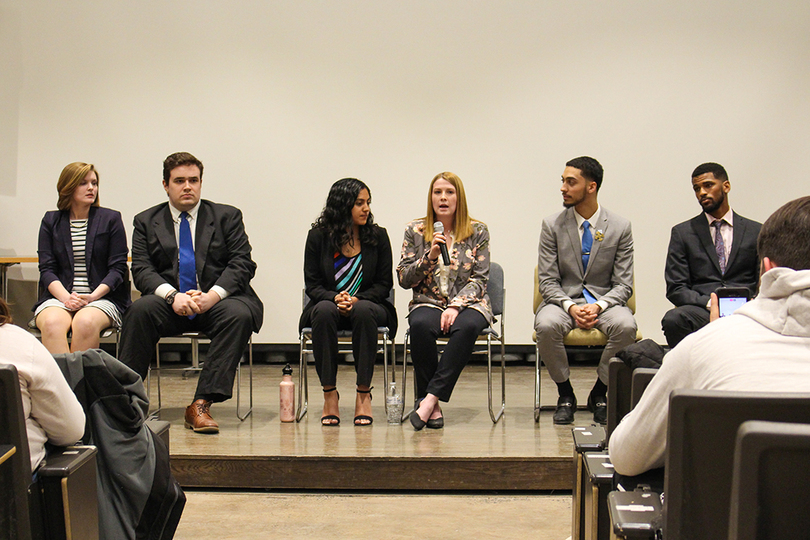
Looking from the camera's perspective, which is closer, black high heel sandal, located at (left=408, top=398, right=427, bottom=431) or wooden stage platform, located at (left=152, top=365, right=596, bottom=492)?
wooden stage platform, located at (left=152, top=365, right=596, bottom=492)

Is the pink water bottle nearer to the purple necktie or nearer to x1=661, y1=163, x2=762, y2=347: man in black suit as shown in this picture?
x1=661, y1=163, x2=762, y2=347: man in black suit

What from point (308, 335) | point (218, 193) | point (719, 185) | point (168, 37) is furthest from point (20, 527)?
point (168, 37)

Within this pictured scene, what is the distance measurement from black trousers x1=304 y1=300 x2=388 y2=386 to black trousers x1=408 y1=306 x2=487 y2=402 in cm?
21

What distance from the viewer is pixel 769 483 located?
93cm

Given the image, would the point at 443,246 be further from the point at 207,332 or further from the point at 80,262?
the point at 80,262

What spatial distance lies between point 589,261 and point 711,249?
67 centimetres

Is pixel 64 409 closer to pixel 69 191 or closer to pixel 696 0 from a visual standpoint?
pixel 69 191

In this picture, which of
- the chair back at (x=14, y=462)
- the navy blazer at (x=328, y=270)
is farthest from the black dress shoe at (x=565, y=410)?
the chair back at (x=14, y=462)

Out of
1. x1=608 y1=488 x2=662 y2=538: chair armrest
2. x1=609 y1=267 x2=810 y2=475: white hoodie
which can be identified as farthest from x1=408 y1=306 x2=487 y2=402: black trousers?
x1=609 y1=267 x2=810 y2=475: white hoodie

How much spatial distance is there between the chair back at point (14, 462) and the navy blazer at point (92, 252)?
8.20 feet

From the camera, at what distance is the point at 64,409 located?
1567mm

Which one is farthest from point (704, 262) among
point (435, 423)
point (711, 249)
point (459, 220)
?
point (435, 423)

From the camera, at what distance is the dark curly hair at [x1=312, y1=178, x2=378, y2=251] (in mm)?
3746

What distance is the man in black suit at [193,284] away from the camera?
11.4ft
